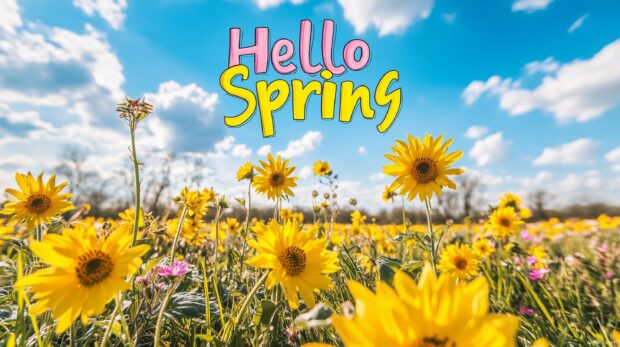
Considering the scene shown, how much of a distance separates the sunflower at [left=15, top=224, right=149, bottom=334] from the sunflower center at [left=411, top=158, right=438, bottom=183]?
1.86 metres

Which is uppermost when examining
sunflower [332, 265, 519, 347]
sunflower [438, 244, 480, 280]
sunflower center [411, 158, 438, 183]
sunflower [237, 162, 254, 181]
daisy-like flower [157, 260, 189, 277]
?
sunflower [237, 162, 254, 181]

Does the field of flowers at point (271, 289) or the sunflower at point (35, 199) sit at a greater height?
the sunflower at point (35, 199)

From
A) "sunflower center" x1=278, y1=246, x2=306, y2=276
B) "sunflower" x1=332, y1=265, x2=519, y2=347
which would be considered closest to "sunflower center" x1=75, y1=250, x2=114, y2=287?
"sunflower center" x1=278, y1=246, x2=306, y2=276

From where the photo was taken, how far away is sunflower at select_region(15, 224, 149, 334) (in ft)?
3.32

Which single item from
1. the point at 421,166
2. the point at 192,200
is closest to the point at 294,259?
the point at 192,200

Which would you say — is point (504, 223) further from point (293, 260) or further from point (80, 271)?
point (80, 271)

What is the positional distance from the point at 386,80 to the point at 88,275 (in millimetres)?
4653

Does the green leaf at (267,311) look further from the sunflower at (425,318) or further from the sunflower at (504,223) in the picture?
the sunflower at (504,223)

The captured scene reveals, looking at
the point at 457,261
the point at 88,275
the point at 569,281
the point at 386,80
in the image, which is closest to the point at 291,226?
the point at 88,275

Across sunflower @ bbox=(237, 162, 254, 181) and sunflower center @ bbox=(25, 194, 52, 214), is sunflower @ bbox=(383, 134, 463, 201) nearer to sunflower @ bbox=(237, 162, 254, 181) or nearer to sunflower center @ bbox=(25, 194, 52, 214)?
sunflower @ bbox=(237, 162, 254, 181)

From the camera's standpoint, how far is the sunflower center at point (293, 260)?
→ 1373 millimetres

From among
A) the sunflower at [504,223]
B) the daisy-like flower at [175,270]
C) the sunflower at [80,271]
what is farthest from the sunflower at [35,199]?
the sunflower at [504,223]

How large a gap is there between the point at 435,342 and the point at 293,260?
2.72 ft

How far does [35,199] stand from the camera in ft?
6.69
